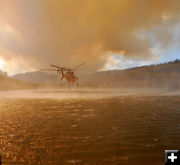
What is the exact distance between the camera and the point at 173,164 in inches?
165

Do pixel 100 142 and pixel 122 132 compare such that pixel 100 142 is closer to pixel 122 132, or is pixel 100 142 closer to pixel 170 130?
pixel 122 132

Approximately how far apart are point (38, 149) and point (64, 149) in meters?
1.22

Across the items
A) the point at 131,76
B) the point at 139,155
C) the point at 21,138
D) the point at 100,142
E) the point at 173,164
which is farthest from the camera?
the point at 131,76

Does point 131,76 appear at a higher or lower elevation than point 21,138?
higher

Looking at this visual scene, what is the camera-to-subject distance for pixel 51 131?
8.14 metres

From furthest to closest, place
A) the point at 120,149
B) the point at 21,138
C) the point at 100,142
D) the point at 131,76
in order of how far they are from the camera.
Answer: the point at 131,76, the point at 21,138, the point at 100,142, the point at 120,149

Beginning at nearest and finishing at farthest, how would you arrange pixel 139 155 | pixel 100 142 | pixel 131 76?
pixel 139 155
pixel 100 142
pixel 131 76

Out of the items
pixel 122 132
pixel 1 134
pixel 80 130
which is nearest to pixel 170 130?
pixel 122 132

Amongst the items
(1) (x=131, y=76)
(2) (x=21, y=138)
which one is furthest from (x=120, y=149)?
(1) (x=131, y=76)

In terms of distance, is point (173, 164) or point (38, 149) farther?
point (38, 149)

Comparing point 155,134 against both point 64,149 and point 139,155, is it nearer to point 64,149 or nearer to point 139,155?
point 139,155

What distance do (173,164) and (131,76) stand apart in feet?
348

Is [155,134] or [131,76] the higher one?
[131,76]

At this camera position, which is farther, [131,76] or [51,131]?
[131,76]
